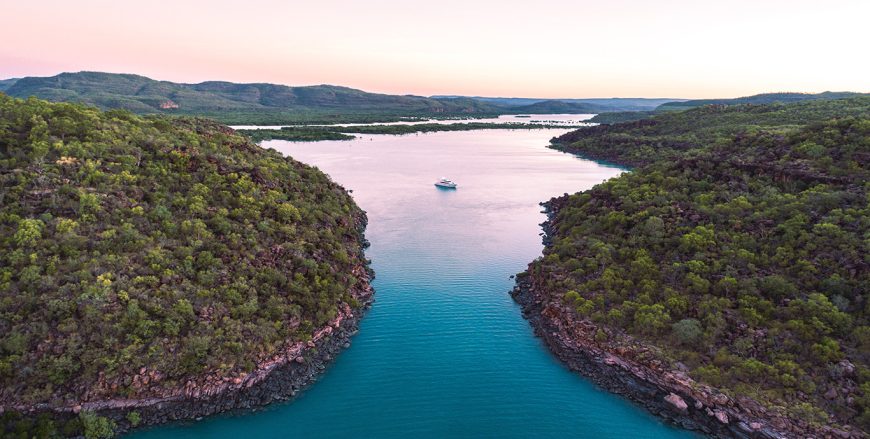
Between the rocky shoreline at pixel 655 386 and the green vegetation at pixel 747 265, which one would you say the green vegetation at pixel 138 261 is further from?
the green vegetation at pixel 747 265

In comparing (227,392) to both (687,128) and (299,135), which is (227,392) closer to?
(687,128)

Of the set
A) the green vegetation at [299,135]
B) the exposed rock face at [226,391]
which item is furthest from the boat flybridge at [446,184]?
the green vegetation at [299,135]

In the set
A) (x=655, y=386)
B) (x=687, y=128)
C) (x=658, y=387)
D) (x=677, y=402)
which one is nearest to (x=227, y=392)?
(x=655, y=386)

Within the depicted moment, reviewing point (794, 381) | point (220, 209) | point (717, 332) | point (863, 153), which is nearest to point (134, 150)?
point (220, 209)

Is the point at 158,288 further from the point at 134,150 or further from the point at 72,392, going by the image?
the point at 134,150

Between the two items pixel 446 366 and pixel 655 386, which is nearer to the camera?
pixel 655 386

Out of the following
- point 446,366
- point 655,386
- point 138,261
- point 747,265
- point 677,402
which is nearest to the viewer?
point 677,402
